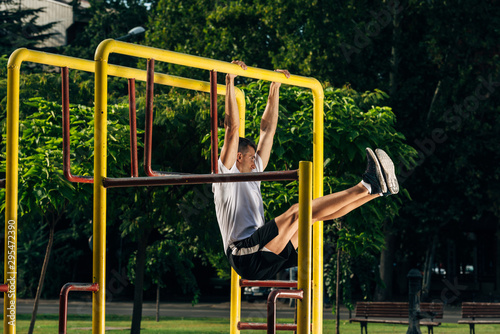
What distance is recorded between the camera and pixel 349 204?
4664 millimetres

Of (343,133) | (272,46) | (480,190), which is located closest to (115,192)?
(343,133)

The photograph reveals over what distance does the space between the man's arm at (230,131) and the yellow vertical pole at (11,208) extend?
1352mm

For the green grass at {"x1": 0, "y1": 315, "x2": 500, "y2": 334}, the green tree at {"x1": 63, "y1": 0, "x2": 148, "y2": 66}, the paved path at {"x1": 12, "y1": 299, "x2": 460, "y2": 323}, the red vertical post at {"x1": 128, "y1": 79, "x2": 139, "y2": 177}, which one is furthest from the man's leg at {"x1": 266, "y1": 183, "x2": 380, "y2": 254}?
the green tree at {"x1": 63, "y1": 0, "x2": 148, "y2": 66}

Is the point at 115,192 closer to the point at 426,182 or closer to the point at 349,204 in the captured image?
the point at 349,204

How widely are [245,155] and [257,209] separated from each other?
0.46 metres

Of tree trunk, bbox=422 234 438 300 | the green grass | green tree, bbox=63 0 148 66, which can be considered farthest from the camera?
green tree, bbox=63 0 148 66

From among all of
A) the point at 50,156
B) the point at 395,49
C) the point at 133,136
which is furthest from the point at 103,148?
the point at 395,49

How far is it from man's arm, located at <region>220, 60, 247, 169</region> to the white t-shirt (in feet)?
Result: 0.65

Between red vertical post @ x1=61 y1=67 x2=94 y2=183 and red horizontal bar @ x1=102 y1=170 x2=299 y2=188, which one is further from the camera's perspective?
red vertical post @ x1=61 y1=67 x2=94 y2=183

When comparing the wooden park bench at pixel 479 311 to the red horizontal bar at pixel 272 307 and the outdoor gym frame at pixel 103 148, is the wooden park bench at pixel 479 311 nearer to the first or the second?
the outdoor gym frame at pixel 103 148

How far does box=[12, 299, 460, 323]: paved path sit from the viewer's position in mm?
24406

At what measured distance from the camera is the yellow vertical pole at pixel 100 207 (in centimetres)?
422

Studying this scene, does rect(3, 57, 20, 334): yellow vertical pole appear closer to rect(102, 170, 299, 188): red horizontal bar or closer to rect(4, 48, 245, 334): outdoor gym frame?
rect(4, 48, 245, 334): outdoor gym frame

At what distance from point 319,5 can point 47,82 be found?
9265 millimetres
